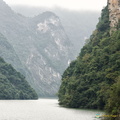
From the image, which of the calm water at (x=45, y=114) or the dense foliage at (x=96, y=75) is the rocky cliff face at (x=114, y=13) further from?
the calm water at (x=45, y=114)

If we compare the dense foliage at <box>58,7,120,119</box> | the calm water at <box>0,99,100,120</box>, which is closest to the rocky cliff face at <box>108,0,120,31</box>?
the dense foliage at <box>58,7,120,119</box>

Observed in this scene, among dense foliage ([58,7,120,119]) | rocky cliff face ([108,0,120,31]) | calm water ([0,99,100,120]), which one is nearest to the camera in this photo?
calm water ([0,99,100,120])

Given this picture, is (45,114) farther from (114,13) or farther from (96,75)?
(114,13)

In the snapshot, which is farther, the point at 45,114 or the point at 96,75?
the point at 96,75

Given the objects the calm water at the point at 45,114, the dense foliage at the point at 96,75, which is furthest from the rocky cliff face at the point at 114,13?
the calm water at the point at 45,114

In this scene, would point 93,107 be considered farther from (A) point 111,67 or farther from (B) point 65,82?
(B) point 65,82

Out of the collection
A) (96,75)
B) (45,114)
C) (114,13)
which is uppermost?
(114,13)

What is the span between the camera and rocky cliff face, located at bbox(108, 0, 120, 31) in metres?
123

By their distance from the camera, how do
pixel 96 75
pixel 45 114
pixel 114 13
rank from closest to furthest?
pixel 45 114
pixel 96 75
pixel 114 13

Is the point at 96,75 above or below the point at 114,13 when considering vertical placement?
below

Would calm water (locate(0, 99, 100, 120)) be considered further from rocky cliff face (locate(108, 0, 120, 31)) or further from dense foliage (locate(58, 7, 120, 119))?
rocky cliff face (locate(108, 0, 120, 31))

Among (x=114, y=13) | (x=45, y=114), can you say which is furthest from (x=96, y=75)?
(x=114, y=13)

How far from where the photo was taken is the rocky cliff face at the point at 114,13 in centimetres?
12306

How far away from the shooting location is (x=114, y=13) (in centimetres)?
12506
